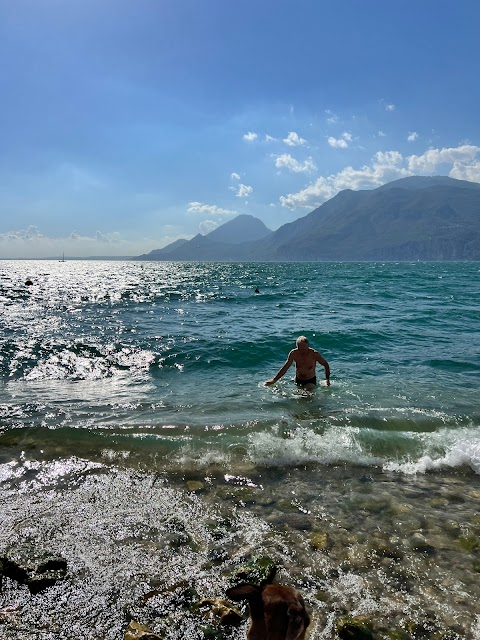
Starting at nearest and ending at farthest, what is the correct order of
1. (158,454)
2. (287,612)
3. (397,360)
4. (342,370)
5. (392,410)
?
(287,612) < (158,454) < (392,410) < (342,370) < (397,360)

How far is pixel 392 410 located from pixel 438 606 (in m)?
6.67

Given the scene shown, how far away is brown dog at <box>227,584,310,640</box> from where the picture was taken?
215cm

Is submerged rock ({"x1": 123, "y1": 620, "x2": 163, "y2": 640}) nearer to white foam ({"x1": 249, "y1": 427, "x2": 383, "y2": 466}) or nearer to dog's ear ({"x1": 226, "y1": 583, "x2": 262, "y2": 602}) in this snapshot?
dog's ear ({"x1": 226, "y1": 583, "x2": 262, "y2": 602})

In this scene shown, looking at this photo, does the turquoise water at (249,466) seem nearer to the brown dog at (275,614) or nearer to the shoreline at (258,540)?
the shoreline at (258,540)

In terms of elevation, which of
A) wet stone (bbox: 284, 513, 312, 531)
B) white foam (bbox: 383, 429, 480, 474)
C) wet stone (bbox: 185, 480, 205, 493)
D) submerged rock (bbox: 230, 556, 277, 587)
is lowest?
white foam (bbox: 383, 429, 480, 474)

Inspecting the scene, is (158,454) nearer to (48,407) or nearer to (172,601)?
(172,601)

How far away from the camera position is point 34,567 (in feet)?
15.4

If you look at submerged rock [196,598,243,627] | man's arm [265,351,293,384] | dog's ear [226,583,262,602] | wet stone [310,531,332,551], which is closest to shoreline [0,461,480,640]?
wet stone [310,531,332,551]

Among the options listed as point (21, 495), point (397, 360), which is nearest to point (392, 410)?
point (397, 360)

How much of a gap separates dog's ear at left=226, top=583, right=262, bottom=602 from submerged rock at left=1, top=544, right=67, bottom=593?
3.64 metres

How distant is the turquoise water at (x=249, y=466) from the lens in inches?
181

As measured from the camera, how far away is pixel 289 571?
4.77m

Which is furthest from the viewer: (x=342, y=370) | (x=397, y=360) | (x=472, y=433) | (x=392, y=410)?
(x=397, y=360)

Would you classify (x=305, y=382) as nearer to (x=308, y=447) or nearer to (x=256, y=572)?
(x=308, y=447)
